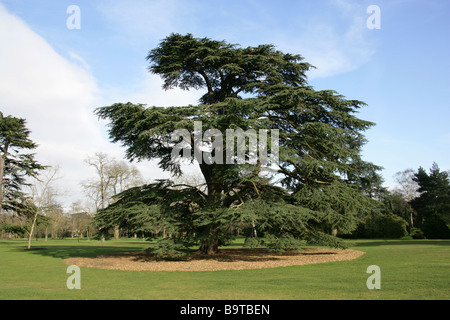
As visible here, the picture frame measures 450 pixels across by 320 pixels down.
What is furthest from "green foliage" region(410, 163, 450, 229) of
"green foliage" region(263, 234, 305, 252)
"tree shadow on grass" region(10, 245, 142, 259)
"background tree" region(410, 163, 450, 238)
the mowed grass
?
"tree shadow on grass" region(10, 245, 142, 259)

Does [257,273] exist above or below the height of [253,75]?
below

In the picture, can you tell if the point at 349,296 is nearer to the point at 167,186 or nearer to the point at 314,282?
the point at 314,282

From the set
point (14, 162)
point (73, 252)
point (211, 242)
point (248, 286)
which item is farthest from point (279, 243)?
point (14, 162)

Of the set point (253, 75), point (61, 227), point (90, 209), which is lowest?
point (61, 227)

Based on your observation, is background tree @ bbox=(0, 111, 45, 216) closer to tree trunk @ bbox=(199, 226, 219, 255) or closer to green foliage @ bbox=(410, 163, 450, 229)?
tree trunk @ bbox=(199, 226, 219, 255)

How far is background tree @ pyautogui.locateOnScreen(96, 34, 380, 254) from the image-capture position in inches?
577

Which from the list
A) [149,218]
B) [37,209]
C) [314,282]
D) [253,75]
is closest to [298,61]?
[253,75]

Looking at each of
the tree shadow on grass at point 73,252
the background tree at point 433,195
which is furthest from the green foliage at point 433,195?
the tree shadow on grass at point 73,252

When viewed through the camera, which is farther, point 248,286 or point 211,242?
point 211,242

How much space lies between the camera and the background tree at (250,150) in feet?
48.1

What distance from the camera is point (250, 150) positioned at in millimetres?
13930

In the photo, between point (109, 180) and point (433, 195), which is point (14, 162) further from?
point (433, 195)

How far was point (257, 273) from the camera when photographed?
11.3 metres
